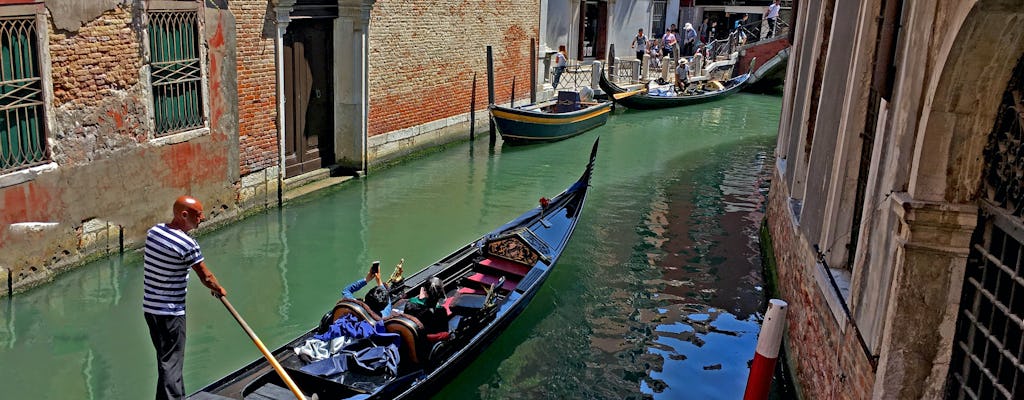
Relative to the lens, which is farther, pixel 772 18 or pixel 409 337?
pixel 772 18

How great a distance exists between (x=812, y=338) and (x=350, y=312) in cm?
224

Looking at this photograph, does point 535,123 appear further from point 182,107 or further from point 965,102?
point 965,102

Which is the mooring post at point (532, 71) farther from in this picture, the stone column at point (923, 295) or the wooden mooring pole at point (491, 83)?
the stone column at point (923, 295)

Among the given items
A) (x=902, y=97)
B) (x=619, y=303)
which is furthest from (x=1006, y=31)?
(x=619, y=303)

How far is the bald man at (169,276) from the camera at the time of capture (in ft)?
11.4

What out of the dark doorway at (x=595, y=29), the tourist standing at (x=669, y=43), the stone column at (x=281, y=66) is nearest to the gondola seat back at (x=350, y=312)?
the stone column at (x=281, y=66)

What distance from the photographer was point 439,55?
11273 millimetres

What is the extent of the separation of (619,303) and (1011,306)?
3748 millimetres

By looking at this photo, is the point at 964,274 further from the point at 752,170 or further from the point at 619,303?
the point at 752,170

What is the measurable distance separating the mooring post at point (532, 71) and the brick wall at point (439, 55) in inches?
3.9

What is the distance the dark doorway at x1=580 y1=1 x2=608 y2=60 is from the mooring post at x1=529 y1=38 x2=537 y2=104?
5544 millimetres

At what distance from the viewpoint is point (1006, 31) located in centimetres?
249

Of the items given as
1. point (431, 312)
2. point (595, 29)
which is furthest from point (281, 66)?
point (595, 29)

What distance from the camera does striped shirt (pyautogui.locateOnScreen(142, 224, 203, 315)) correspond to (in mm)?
3461
